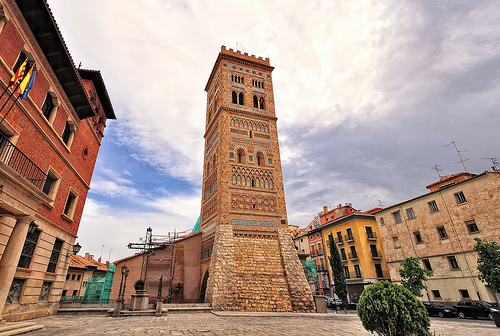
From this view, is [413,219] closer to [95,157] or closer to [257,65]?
[257,65]

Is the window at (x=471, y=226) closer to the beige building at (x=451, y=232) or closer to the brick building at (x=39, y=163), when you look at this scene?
the beige building at (x=451, y=232)

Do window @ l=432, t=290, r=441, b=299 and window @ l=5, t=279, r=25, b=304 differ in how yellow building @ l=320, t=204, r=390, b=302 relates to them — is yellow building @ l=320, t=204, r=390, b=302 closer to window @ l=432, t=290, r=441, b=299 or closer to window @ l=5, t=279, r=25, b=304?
window @ l=432, t=290, r=441, b=299

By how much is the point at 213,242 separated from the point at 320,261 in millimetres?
22511

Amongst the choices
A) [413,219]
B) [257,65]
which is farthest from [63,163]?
[413,219]

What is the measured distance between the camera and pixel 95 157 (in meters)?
17.7

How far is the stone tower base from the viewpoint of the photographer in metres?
16.7

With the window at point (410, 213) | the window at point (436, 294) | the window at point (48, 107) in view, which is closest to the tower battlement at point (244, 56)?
the window at point (48, 107)

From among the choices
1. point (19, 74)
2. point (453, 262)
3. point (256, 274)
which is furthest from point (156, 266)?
point (453, 262)

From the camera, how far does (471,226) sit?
67.7 ft

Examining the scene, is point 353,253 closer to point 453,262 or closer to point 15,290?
point 453,262

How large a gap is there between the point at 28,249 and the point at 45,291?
297 centimetres

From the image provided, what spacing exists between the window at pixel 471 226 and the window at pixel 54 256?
29.5 meters

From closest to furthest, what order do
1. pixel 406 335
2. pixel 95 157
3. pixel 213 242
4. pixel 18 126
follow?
pixel 406 335 → pixel 18 126 → pixel 95 157 → pixel 213 242

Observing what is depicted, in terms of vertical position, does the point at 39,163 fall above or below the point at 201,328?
above
